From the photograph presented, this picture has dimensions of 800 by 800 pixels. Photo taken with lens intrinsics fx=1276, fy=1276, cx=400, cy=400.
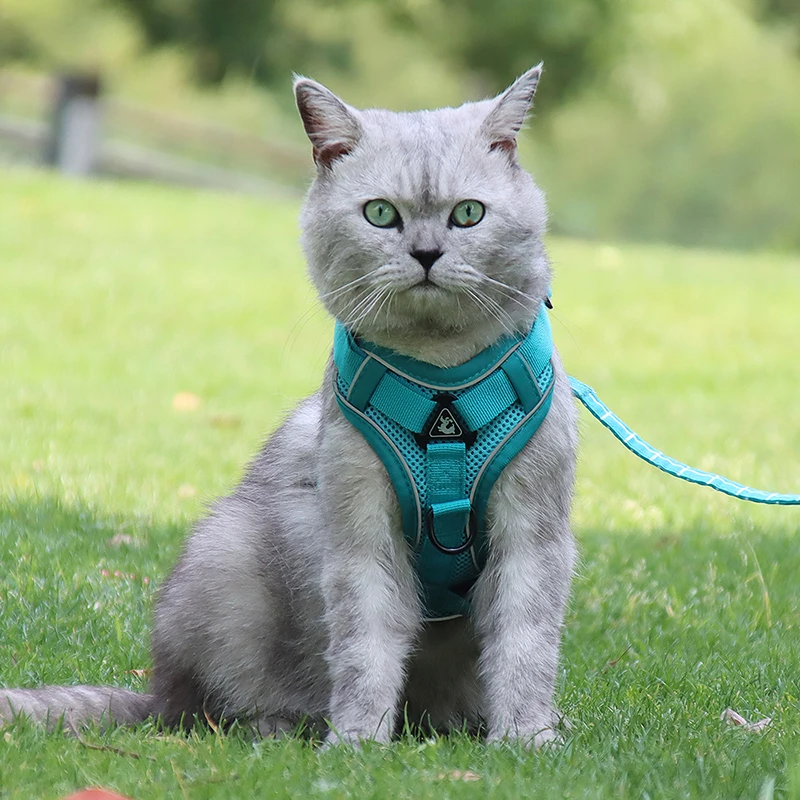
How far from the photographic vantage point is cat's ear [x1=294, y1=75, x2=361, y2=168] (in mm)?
3113

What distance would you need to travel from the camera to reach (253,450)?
725 cm

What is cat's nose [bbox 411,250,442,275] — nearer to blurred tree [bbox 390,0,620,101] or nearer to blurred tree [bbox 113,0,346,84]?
blurred tree [bbox 113,0,346,84]

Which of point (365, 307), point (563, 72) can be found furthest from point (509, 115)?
point (563, 72)

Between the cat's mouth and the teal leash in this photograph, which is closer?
the cat's mouth

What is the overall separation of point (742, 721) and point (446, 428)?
113cm

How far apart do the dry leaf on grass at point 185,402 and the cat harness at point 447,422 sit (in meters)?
5.34

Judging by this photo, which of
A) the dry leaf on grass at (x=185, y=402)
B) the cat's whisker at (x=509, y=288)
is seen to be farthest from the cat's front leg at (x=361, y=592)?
the dry leaf on grass at (x=185, y=402)

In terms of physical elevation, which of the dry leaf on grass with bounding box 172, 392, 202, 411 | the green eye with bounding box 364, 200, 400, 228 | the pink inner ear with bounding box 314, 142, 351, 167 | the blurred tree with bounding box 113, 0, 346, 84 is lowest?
the dry leaf on grass with bounding box 172, 392, 202, 411

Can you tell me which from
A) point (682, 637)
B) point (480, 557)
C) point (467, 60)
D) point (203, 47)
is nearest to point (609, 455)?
point (682, 637)

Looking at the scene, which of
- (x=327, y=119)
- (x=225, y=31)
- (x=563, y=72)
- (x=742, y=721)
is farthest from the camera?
(x=563, y=72)

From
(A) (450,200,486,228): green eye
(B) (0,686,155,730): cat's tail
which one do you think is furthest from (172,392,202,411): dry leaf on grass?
(A) (450,200,486,228): green eye

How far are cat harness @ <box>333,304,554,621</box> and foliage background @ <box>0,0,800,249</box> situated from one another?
11251mm

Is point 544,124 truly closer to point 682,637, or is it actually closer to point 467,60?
point 467,60

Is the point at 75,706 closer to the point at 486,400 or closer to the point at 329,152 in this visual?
the point at 486,400
